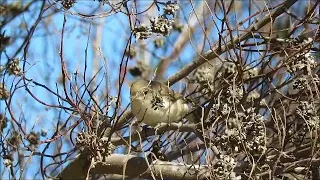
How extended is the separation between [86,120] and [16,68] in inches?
22.1

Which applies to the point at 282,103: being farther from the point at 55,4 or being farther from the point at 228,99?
the point at 55,4

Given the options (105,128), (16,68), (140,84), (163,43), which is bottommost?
(105,128)

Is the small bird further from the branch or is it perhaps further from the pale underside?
the branch

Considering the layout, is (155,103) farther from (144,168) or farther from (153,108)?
(144,168)

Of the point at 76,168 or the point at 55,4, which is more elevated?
the point at 55,4

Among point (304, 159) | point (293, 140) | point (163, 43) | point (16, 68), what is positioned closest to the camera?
point (304, 159)

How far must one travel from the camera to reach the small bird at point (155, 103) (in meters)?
2.70

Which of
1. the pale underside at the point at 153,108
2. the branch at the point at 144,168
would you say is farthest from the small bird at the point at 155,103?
the branch at the point at 144,168

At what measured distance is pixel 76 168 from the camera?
3.14m

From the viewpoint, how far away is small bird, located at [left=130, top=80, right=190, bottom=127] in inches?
106

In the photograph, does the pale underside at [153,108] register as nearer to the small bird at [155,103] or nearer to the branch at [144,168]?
the small bird at [155,103]

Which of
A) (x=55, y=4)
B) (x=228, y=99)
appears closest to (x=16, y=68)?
(x=55, y=4)

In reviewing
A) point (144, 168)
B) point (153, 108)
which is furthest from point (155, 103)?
point (144, 168)

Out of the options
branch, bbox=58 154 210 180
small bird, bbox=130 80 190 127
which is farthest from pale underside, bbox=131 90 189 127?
branch, bbox=58 154 210 180
